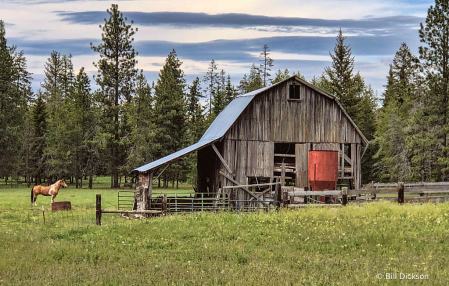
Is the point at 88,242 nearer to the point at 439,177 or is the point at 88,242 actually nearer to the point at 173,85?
the point at 439,177

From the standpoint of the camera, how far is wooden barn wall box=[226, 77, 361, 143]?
27859mm

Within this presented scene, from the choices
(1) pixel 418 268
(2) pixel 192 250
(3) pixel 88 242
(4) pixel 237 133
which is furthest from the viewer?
(4) pixel 237 133

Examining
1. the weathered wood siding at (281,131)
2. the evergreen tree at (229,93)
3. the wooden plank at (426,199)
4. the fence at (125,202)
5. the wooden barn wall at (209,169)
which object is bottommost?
the fence at (125,202)

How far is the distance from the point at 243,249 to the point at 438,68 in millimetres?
33212

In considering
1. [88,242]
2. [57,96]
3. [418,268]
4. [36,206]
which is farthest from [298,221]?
[57,96]

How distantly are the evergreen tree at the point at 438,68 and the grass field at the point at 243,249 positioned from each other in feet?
75.7

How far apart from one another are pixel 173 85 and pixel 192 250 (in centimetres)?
4400

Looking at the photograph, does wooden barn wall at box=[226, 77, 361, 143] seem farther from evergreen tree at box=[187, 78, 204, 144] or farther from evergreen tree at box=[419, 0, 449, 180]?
evergreen tree at box=[187, 78, 204, 144]

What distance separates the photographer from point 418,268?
34.8ft

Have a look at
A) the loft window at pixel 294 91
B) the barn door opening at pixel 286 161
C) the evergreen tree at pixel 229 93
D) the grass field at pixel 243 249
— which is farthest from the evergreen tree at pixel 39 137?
the grass field at pixel 243 249

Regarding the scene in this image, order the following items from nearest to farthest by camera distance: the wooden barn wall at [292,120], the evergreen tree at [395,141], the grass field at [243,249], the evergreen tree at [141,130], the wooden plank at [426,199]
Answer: the grass field at [243,249]
the wooden plank at [426,199]
the wooden barn wall at [292,120]
the evergreen tree at [395,141]
the evergreen tree at [141,130]

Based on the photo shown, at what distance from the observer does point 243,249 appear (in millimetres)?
13070

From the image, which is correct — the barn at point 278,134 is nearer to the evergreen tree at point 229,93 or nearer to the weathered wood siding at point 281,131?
the weathered wood siding at point 281,131

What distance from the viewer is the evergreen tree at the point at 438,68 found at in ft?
129
